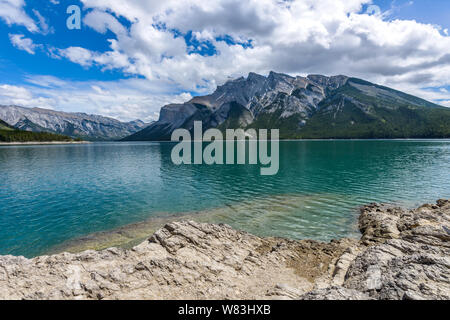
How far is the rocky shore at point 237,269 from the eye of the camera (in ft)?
43.5

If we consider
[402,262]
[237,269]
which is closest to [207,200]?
[237,269]

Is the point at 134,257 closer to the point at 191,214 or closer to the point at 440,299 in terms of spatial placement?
the point at 191,214

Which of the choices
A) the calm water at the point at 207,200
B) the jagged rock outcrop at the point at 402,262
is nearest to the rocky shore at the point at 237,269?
the jagged rock outcrop at the point at 402,262

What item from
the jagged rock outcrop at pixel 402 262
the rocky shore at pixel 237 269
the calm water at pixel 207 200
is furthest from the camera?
the calm water at pixel 207 200

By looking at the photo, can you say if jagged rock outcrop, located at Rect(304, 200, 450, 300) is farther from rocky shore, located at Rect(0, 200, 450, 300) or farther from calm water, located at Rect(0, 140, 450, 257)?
calm water, located at Rect(0, 140, 450, 257)

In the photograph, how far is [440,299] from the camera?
439 inches

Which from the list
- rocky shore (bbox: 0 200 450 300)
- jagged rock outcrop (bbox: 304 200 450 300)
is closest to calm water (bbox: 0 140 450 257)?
jagged rock outcrop (bbox: 304 200 450 300)

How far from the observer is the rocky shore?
13.2 metres

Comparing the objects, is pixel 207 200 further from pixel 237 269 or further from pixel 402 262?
pixel 402 262

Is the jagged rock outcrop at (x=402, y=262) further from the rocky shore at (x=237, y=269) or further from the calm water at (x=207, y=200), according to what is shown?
the calm water at (x=207, y=200)

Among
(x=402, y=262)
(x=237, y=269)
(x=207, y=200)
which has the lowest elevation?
(x=207, y=200)

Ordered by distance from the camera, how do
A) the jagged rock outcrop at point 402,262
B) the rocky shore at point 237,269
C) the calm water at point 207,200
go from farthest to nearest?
the calm water at point 207,200 → the rocky shore at point 237,269 → the jagged rock outcrop at point 402,262

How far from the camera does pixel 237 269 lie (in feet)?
60.3
